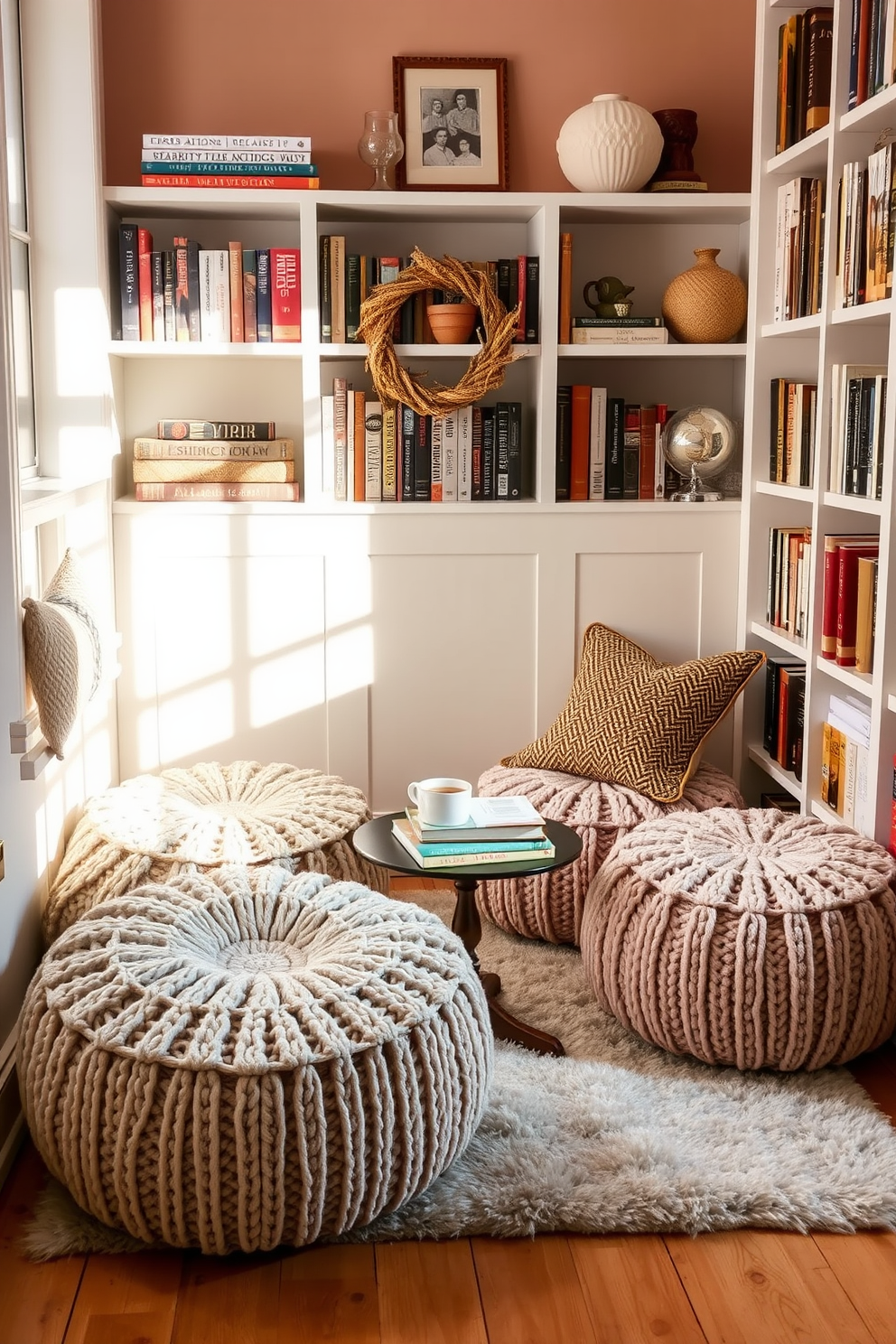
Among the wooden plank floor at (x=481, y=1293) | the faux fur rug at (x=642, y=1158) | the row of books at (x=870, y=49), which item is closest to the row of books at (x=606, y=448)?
the row of books at (x=870, y=49)

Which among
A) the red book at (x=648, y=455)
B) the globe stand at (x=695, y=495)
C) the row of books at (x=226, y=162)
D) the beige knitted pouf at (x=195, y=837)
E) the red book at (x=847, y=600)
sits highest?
the row of books at (x=226, y=162)

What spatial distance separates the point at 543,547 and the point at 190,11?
1.60 meters

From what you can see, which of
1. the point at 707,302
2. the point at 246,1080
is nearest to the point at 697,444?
the point at 707,302

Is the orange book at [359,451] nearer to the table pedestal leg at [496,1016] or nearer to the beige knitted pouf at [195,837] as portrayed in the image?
the beige knitted pouf at [195,837]

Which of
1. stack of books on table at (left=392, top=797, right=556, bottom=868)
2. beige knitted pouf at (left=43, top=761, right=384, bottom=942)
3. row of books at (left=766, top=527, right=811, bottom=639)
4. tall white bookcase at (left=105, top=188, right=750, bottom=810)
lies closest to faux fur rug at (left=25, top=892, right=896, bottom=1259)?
stack of books on table at (left=392, top=797, right=556, bottom=868)

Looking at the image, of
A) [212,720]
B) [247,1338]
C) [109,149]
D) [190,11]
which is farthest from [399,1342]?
[190,11]

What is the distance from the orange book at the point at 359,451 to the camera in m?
3.36

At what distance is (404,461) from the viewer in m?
3.40

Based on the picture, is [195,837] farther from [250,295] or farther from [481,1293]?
[250,295]

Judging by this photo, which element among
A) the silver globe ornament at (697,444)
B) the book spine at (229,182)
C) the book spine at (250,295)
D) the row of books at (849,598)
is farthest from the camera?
the silver globe ornament at (697,444)

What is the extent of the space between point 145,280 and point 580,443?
1143 millimetres

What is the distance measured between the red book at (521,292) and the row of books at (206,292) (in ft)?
1.78

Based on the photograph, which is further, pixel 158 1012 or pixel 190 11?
pixel 190 11

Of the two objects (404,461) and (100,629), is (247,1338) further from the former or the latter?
(404,461)
